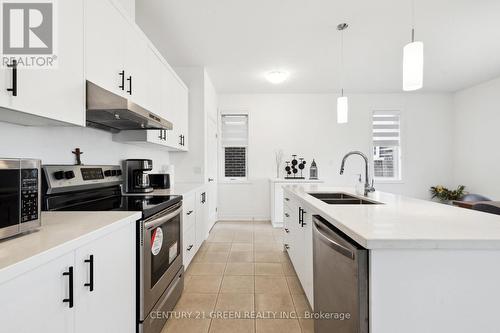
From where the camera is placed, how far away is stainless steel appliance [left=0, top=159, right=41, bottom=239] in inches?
34.4

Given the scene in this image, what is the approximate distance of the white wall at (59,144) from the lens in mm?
1372

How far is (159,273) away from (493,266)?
5.53 ft

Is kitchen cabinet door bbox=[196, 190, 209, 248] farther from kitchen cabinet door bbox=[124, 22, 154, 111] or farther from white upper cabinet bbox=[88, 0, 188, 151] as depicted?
kitchen cabinet door bbox=[124, 22, 154, 111]

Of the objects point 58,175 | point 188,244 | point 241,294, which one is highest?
point 58,175

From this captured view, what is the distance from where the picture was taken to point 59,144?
1710 mm

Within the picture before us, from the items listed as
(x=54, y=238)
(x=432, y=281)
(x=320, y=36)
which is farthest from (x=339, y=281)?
(x=320, y=36)

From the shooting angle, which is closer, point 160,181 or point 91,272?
point 91,272

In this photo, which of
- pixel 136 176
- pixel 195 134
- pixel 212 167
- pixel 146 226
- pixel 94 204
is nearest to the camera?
pixel 146 226

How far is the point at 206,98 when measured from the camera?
13.8ft

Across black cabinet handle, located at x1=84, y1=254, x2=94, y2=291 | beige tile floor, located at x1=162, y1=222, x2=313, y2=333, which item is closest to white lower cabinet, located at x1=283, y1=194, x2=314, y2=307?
beige tile floor, located at x1=162, y1=222, x2=313, y2=333

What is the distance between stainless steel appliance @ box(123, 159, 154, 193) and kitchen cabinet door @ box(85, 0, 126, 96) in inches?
30.1

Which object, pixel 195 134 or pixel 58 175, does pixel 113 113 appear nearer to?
pixel 58 175

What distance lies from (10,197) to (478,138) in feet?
22.0

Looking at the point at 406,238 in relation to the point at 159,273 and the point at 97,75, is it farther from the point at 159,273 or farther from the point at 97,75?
the point at 97,75
